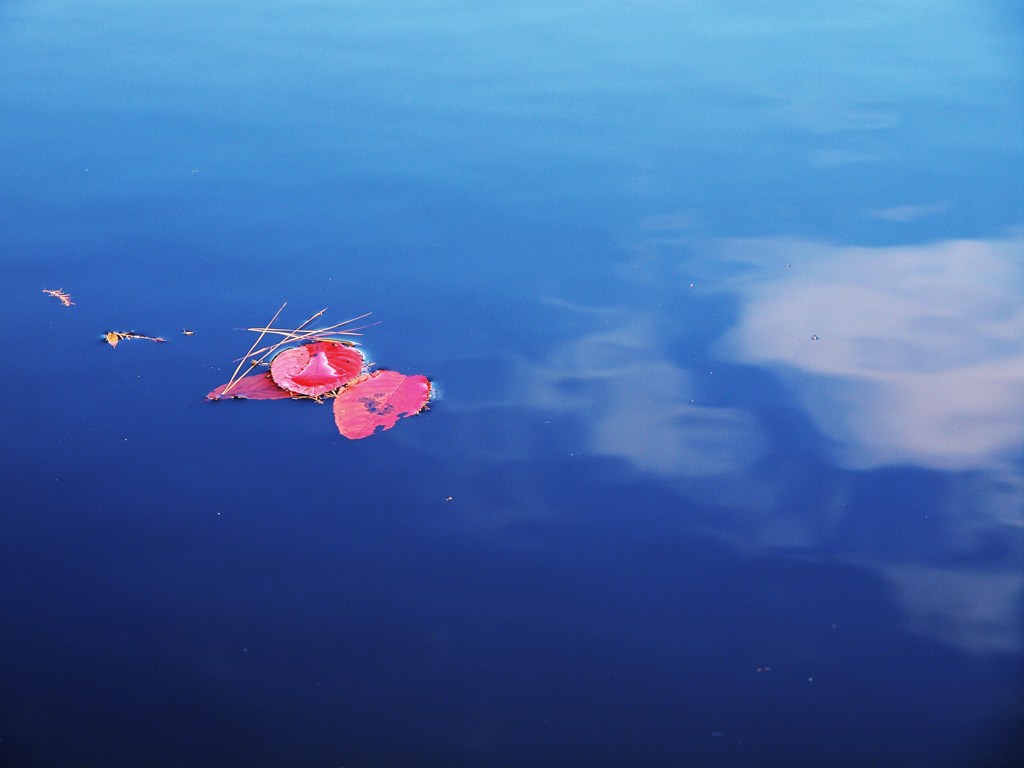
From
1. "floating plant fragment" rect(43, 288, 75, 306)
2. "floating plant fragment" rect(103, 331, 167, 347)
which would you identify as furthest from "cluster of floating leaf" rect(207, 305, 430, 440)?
"floating plant fragment" rect(43, 288, 75, 306)

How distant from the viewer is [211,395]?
2.10 metres

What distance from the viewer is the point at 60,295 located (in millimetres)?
2412

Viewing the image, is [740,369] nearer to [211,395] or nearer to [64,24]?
[211,395]

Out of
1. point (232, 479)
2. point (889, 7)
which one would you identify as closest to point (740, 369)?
point (232, 479)

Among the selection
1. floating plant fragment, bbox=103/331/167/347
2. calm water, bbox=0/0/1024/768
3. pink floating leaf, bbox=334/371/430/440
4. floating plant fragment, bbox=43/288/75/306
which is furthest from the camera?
floating plant fragment, bbox=43/288/75/306

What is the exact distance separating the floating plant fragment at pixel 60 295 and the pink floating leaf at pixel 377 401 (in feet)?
2.76

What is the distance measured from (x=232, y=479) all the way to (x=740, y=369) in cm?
116

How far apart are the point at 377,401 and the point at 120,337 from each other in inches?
27.3

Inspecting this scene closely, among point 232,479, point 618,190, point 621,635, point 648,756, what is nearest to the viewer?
point 648,756

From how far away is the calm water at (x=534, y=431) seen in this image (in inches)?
60.1

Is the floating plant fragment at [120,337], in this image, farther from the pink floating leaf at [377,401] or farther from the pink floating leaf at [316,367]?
the pink floating leaf at [377,401]

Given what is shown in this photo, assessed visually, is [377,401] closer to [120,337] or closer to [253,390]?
[253,390]

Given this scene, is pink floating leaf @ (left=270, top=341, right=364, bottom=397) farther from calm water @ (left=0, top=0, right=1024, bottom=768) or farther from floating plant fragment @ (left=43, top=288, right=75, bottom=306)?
floating plant fragment @ (left=43, top=288, right=75, bottom=306)

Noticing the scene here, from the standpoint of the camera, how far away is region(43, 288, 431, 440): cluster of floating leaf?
6.75ft
